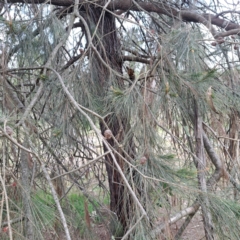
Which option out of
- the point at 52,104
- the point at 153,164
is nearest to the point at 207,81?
the point at 153,164

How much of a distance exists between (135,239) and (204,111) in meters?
0.60

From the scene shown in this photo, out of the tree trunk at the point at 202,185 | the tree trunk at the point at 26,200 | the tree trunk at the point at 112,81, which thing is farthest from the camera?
the tree trunk at the point at 112,81

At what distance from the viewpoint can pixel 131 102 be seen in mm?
1265

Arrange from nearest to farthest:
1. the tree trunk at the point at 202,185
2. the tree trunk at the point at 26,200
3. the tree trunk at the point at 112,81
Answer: the tree trunk at the point at 26,200, the tree trunk at the point at 202,185, the tree trunk at the point at 112,81

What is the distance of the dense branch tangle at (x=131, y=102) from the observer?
1.11 m

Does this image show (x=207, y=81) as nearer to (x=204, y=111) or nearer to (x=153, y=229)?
(x=204, y=111)

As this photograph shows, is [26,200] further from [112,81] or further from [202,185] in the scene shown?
[112,81]

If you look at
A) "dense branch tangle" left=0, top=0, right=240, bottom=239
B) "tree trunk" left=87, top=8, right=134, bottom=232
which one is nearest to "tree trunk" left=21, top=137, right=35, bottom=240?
"dense branch tangle" left=0, top=0, right=240, bottom=239

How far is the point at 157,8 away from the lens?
191 centimetres

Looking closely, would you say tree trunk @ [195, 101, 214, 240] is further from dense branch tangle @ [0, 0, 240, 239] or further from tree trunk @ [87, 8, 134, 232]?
tree trunk @ [87, 8, 134, 232]

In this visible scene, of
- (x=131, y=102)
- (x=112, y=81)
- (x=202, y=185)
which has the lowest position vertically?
(x=202, y=185)

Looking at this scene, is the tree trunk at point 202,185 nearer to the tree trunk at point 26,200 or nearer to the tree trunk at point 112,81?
the tree trunk at point 112,81

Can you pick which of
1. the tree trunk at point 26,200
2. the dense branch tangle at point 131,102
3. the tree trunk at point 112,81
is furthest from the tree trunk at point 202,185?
the tree trunk at point 26,200

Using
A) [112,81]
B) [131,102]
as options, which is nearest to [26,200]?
[131,102]
